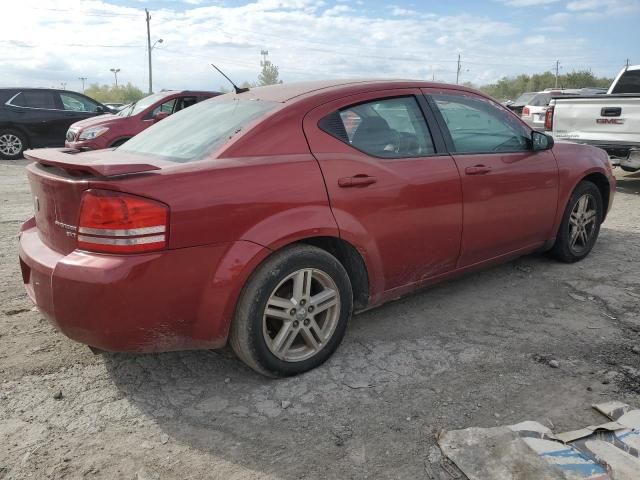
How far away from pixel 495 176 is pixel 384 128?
1.00m

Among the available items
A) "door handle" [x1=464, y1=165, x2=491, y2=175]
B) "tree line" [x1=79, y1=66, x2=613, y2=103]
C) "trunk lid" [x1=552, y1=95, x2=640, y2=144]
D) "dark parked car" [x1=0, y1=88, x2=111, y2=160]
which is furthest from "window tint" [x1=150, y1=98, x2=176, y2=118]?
"tree line" [x1=79, y1=66, x2=613, y2=103]

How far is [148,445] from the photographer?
7.91 feet

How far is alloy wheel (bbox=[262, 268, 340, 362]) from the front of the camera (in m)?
2.85

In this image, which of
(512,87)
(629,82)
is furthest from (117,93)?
(629,82)

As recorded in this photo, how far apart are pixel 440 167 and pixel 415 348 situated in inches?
45.2

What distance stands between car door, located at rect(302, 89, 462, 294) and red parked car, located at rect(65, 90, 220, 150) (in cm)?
684

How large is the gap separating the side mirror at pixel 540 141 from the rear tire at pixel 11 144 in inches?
467

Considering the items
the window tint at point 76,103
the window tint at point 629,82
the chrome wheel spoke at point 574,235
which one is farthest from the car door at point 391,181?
the window tint at point 76,103

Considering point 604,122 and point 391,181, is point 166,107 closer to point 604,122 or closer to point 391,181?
point 604,122

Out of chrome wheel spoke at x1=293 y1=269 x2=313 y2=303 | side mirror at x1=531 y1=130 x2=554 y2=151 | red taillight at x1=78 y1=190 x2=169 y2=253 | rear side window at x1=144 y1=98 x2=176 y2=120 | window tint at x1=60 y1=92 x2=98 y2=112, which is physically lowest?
chrome wheel spoke at x1=293 y1=269 x2=313 y2=303

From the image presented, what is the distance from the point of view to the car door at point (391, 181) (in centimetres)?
301

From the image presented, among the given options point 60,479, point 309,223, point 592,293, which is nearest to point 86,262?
point 60,479

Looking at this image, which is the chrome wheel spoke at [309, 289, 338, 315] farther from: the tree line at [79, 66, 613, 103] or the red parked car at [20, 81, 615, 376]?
the tree line at [79, 66, 613, 103]

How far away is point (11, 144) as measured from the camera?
12547mm
